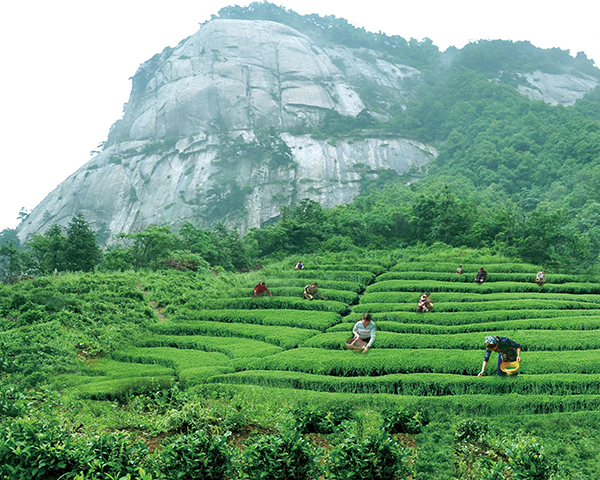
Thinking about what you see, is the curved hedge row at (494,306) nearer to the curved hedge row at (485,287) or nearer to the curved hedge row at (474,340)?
the curved hedge row at (485,287)

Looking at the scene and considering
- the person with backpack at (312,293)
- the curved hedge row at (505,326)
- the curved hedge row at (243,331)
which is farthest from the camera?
the person with backpack at (312,293)

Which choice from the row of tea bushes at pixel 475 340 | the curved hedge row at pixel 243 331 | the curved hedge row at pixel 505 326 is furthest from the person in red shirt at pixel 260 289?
the row of tea bushes at pixel 475 340

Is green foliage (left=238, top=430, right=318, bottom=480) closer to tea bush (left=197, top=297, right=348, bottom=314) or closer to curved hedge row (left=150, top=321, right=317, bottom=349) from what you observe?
curved hedge row (left=150, top=321, right=317, bottom=349)

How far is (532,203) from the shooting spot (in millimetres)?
62812

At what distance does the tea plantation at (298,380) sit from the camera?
8703 millimetres

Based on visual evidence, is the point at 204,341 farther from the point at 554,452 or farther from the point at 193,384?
the point at 554,452

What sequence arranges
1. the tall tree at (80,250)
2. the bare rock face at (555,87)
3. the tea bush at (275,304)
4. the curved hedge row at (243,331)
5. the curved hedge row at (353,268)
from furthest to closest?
the bare rock face at (555,87)
the tall tree at (80,250)
the curved hedge row at (353,268)
the tea bush at (275,304)
the curved hedge row at (243,331)

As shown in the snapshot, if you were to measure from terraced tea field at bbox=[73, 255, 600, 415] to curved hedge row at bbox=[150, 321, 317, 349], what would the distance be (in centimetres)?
5

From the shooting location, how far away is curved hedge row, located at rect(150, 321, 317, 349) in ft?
63.7

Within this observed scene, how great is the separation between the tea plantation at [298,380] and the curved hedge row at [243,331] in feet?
0.29

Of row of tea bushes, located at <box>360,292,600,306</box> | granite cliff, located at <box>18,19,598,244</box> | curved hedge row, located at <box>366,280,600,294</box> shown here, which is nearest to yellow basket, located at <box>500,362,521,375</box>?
row of tea bushes, located at <box>360,292,600,306</box>

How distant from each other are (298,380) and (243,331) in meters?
6.67

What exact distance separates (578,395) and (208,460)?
33.7 ft

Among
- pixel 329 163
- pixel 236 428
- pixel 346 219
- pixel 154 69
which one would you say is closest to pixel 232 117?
pixel 329 163
